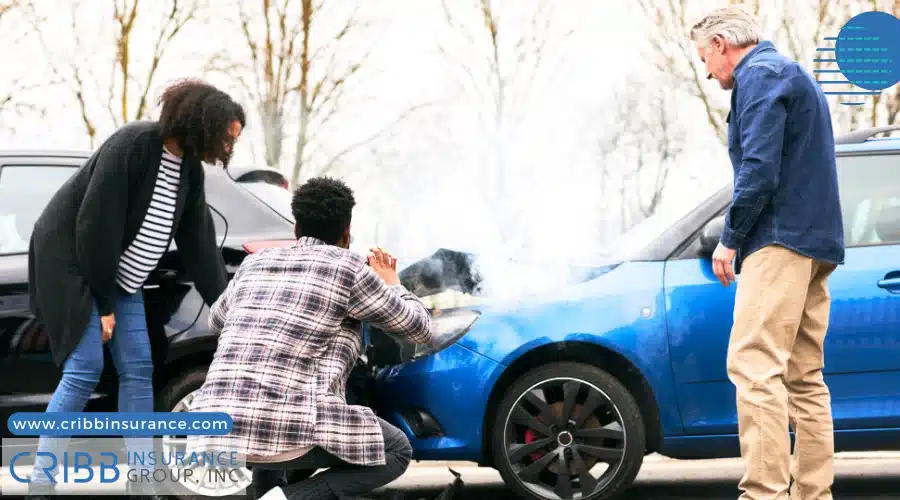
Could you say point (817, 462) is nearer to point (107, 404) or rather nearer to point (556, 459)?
point (556, 459)

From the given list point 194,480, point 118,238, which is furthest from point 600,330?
point 118,238

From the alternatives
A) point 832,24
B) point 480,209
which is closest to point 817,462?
point 480,209

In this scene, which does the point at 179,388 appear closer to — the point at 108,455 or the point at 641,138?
the point at 108,455

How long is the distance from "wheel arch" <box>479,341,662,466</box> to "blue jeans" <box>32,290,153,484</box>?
138cm

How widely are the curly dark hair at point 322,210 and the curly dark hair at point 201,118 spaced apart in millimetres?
708

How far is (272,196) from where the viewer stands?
15.7 ft

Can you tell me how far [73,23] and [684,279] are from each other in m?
10.4

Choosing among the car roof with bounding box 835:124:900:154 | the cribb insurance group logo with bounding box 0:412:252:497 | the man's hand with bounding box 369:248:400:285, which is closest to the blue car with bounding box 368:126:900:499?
the car roof with bounding box 835:124:900:154

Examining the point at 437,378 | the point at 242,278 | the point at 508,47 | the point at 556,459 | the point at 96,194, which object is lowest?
the point at 556,459

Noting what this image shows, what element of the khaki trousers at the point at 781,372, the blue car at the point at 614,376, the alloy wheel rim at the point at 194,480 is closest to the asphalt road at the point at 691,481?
the blue car at the point at 614,376

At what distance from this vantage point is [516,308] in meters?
4.17

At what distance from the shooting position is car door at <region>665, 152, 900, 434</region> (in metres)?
4.05

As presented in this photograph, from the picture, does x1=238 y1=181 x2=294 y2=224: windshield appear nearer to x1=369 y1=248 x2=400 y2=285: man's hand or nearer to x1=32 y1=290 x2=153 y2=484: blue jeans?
x1=32 y1=290 x2=153 y2=484: blue jeans

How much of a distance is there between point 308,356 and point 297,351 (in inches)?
1.7
